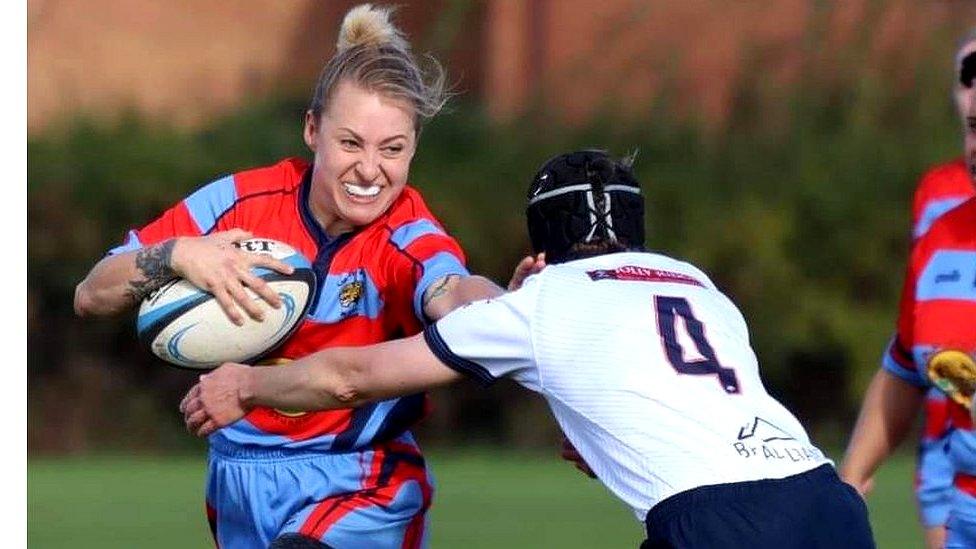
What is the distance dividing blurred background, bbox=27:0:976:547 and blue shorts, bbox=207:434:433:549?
6467 millimetres

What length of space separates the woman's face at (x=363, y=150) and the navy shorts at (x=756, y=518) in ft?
4.05

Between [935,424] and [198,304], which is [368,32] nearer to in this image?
[198,304]

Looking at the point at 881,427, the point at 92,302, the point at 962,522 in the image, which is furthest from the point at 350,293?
the point at 962,522

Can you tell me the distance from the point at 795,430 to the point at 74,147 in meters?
10.1

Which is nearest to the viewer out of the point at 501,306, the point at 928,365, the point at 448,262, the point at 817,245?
the point at 501,306

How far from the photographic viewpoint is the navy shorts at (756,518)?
381 centimetres

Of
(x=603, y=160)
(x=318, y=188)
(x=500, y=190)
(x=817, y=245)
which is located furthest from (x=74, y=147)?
(x=603, y=160)

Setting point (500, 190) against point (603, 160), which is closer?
point (603, 160)

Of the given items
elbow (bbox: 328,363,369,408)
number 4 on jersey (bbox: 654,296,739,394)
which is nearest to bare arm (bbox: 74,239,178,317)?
elbow (bbox: 328,363,369,408)

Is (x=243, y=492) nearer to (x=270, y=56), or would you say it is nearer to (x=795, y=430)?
(x=795, y=430)

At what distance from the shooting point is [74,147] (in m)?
13.6

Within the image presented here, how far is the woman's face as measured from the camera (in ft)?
15.7

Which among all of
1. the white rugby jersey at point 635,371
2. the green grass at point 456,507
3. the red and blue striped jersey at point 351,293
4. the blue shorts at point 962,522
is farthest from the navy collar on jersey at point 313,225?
the green grass at point 456,507

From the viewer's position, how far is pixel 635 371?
3.92 metres
